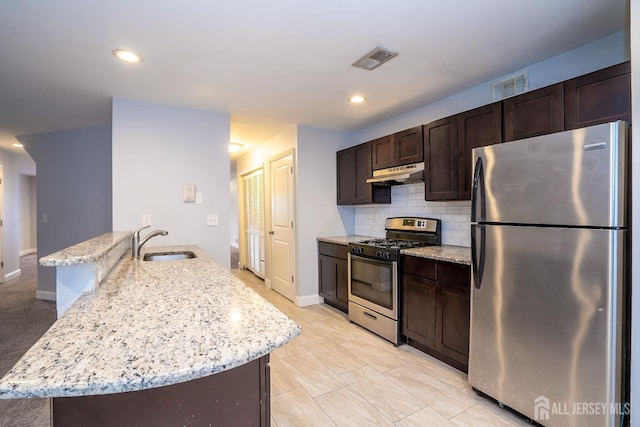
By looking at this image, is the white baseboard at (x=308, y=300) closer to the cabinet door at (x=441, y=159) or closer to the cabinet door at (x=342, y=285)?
the cabinet door at (x=342, y=285)

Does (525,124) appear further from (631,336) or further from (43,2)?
(43,2)

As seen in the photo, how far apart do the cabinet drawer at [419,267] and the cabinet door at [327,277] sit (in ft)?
3.93

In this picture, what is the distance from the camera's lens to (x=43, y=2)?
1574mm

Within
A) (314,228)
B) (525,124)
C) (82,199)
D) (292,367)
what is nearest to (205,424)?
(292,367)

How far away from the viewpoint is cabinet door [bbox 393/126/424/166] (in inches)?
115

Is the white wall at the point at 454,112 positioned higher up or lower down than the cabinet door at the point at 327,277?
higher up

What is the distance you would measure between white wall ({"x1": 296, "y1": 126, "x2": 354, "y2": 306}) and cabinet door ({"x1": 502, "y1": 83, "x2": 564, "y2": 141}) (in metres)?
2.30

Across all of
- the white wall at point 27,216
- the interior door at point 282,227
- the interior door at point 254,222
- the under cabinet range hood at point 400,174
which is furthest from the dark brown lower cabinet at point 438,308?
the white wall at point 27,216

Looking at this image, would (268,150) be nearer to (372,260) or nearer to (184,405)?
(372,260)

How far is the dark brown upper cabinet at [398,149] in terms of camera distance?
9.67 ft

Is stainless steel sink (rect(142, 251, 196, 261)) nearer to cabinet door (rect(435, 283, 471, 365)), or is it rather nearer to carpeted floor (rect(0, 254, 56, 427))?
carpeted floor (rect(0, 254, 56, 427))

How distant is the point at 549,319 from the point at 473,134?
1420 millimetres

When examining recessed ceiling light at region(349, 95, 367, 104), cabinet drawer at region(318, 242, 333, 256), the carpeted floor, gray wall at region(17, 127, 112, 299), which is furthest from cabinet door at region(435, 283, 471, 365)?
gray wall at region(17, 127, 112, 299)

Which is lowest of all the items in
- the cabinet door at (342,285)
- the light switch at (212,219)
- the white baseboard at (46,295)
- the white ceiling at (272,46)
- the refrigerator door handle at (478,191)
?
the white baseboard at (46,295)
